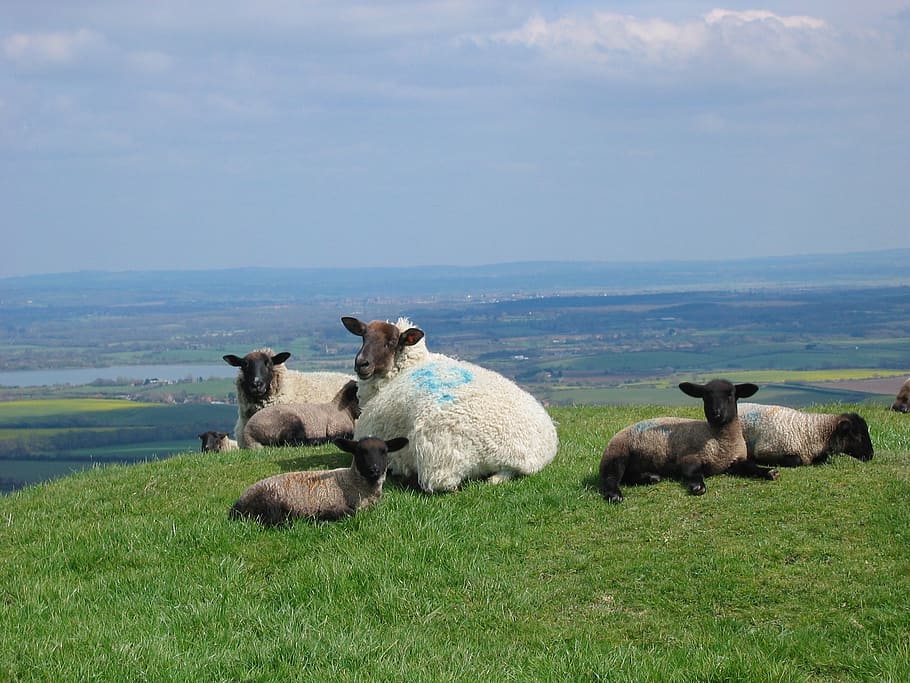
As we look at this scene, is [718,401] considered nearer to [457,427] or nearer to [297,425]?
[457,427]

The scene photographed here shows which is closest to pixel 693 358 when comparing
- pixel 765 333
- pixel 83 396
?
pixel 765 333

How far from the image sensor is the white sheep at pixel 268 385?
63.8 ft

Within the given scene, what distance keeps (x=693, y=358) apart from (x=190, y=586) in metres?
106

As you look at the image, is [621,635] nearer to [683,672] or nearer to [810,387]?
[683,672]

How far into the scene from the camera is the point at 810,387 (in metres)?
67.8

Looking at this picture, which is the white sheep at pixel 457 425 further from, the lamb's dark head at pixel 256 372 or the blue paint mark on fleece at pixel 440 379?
the lamb's dark head at pixel 256 372

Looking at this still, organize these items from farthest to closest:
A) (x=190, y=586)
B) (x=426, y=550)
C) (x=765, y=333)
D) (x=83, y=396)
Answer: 1. (x=765, y=333)
2. (x=83, y=396)
3. (x=426, y=550)
4. (x=190, y=586)

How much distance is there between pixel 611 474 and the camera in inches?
446

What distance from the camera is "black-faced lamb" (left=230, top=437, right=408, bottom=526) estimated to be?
10648 millimetres

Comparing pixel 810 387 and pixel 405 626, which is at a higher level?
pixel 405 626

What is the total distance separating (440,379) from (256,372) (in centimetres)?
722

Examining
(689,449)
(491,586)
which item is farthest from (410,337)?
(491,586)

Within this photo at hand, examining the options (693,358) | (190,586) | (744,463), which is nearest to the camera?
(190,586)

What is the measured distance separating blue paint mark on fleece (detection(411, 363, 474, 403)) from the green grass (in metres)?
1.24
